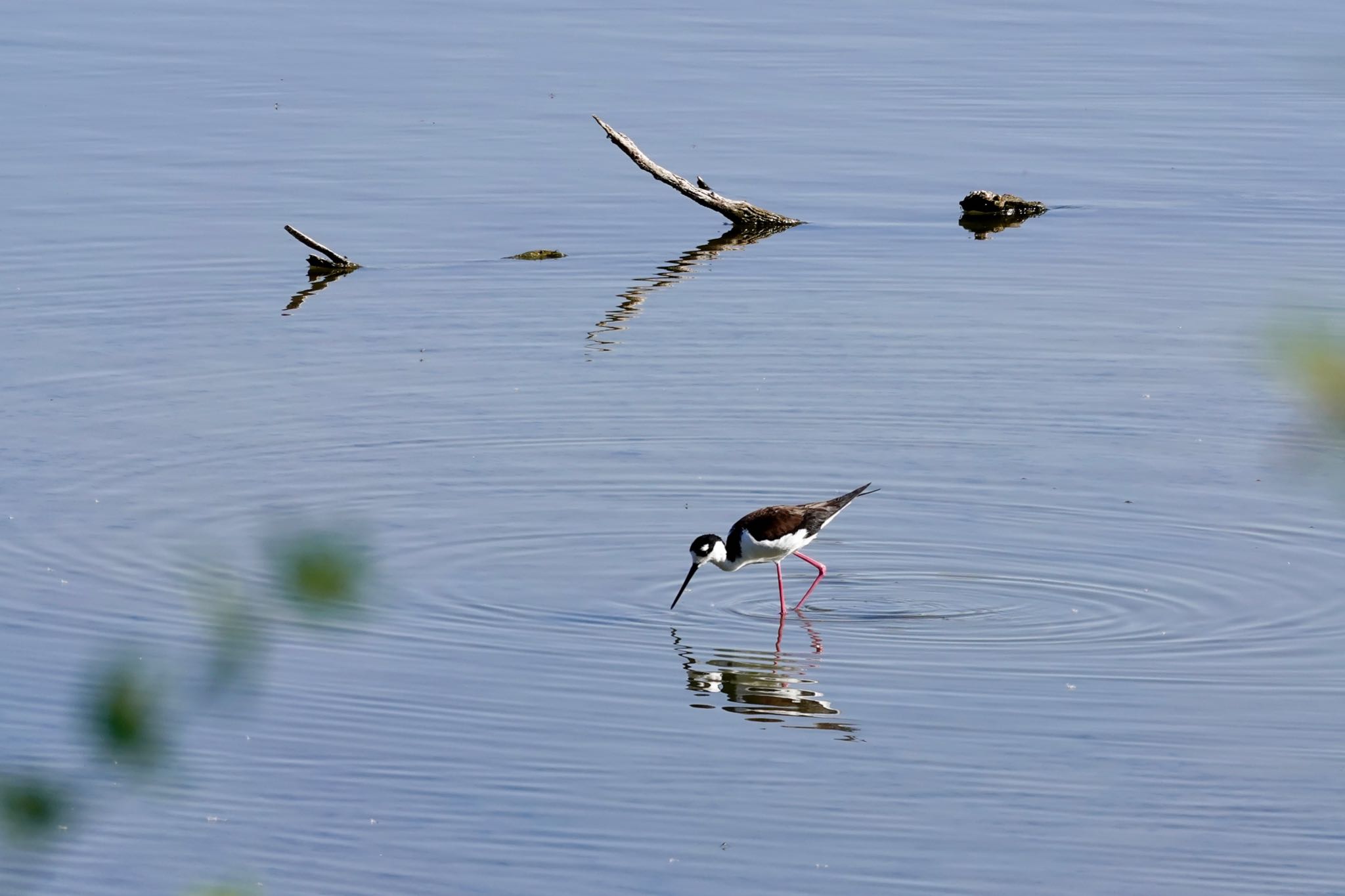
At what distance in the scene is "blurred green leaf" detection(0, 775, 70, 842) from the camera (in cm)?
331

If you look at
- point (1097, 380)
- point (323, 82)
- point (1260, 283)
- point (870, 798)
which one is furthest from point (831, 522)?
point (323, 82)

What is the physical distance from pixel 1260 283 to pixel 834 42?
18.9m

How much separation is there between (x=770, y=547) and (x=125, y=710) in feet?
32.4

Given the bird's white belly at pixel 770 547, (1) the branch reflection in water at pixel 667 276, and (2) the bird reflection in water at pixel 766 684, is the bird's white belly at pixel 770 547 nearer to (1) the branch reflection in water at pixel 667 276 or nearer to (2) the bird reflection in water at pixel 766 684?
(2) the bird reflection in water at pixel 766 684

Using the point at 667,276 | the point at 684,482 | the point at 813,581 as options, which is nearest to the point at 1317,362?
the point at 813,581

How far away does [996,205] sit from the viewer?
2402 centimetres

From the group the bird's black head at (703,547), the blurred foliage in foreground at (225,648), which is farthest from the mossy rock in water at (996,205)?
the blurred foliage in foreground at (225,648)

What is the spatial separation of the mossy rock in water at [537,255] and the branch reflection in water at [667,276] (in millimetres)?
1198

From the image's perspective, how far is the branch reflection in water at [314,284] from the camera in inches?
813

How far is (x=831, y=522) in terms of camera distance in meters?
14.4

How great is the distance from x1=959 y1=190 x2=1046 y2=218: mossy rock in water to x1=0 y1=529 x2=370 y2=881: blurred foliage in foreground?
835 inches

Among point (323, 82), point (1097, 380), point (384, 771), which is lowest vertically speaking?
point (384, 771)

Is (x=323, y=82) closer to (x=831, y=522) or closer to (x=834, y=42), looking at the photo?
(x=834, y=42)

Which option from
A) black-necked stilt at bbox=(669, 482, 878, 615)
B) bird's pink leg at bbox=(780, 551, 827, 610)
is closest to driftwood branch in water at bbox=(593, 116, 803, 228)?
bird's pink leg at bbox=(780, 551, 827, 610)
